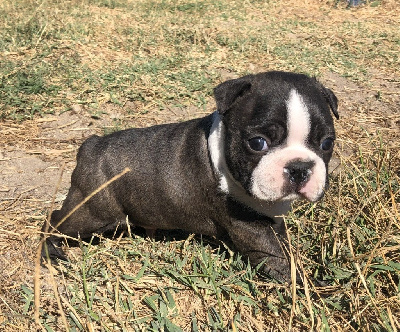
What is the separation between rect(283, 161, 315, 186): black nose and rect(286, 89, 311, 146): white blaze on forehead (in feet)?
0.65

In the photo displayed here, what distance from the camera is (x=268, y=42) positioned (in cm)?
951

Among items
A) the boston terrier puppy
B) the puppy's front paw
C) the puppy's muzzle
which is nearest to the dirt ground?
the puppy's front paw

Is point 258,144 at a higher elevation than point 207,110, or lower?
higher

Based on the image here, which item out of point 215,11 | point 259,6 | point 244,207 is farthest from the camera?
point 259,6

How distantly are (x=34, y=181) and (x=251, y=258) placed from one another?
9.63 ft

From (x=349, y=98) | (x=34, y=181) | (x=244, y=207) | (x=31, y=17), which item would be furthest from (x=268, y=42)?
(x=244, y=207)

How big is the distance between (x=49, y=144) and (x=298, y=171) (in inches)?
155

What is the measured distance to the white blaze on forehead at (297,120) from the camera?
300 centimetres

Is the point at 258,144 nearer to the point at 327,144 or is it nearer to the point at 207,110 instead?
the point at 327,144

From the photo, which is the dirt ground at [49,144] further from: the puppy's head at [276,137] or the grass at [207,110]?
the puppy's head at [276,137]

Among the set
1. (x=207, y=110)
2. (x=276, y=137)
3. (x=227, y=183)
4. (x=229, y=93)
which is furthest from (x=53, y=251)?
(x=207, y=110)

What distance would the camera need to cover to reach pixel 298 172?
9.66 feet

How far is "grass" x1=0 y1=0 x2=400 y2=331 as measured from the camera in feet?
10.8

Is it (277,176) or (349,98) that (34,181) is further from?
A: (349,98)
